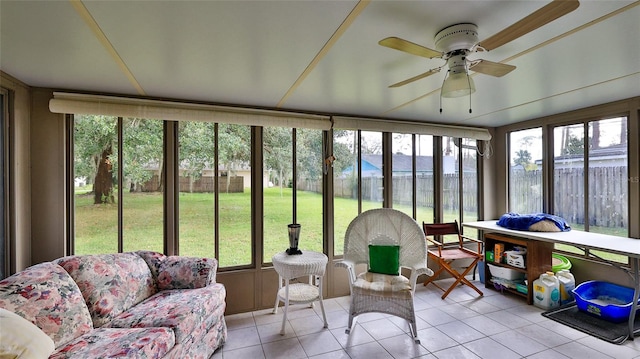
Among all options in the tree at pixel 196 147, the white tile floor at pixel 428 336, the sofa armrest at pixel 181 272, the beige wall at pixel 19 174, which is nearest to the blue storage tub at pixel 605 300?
the white tile floor at pixel 428 336

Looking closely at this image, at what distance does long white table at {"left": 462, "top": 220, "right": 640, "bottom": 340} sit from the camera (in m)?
2.52

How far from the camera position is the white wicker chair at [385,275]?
257cm

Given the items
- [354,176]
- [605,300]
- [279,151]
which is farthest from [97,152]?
[605,300]

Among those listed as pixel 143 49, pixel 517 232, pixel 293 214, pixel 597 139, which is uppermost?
pixel 143 49

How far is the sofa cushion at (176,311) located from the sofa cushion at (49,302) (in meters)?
0.23

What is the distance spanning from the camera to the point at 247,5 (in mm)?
1404

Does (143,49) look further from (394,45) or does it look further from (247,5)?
(394,45)

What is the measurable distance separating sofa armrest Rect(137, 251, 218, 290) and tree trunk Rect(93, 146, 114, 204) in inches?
29.7

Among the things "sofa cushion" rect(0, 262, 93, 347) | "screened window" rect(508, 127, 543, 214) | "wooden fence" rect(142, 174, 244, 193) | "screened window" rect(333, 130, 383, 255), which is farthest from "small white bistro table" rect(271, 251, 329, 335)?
"screened window" rect(508, 127, 543, 214)

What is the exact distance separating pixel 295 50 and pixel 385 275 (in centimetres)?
225

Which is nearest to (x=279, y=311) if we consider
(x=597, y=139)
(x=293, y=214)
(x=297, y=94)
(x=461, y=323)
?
(x=293, y=214)

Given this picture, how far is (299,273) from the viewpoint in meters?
2.74

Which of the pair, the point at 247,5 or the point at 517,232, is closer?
the point at 247,5

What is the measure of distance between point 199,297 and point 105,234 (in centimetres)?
138
